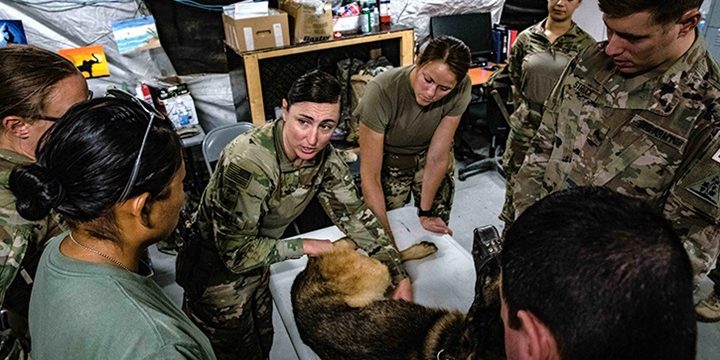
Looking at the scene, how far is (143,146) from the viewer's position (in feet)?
2.73

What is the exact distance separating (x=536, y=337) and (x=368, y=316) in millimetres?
904

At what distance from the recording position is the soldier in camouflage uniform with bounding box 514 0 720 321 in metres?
1.26

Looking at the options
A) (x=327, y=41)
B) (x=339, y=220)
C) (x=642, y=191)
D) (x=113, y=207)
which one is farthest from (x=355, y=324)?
(x=327, y=41)

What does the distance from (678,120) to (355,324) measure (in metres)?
1.20

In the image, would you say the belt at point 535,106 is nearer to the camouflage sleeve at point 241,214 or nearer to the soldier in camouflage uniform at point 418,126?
the soldier in camouflage uniform at point 418,126

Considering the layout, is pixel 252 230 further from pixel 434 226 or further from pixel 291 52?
pixel 291 52

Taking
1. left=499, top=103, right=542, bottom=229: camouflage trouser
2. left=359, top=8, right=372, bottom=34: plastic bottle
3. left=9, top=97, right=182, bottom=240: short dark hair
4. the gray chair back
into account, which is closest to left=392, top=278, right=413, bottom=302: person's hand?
left=9, top=97, right=182, bottom=240: short dark hair

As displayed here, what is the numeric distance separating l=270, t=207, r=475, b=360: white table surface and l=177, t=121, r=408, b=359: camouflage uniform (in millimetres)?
88

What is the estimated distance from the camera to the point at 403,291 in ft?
5.33

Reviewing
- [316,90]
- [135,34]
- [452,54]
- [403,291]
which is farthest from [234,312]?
[135,34]

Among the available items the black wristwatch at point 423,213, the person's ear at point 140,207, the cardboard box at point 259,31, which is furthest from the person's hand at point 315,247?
the cardboard box at point 259,31

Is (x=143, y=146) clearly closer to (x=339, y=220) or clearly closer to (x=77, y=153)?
(x=77, y=153)

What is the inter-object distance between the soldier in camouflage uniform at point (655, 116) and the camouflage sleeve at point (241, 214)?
1125mm

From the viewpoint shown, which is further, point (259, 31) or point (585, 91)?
point (259, 31)
